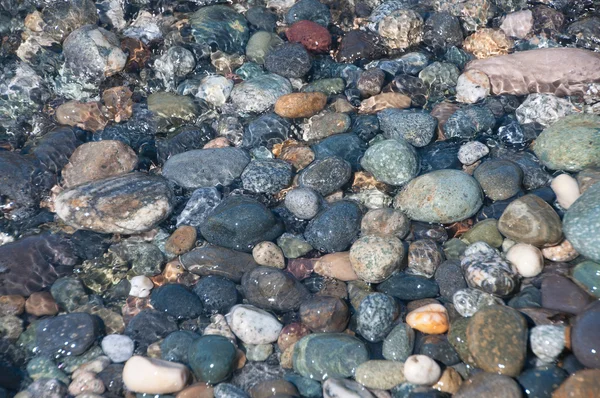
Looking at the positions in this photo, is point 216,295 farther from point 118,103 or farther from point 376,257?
point 118,103

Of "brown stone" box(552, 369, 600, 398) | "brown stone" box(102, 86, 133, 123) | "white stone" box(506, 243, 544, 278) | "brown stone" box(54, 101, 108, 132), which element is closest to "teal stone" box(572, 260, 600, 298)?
"white stone" box(506, 243, 544, 278)

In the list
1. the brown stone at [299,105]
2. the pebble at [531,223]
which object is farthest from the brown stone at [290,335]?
the brown stone at [299,105]

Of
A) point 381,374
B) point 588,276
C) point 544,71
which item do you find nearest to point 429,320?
point 381,374

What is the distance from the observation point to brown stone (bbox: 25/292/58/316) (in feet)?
16.7

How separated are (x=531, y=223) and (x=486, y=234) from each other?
420 mm

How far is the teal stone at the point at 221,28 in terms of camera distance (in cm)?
770

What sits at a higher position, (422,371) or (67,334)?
(422,371)

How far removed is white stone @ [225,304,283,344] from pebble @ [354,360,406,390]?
0.82 metres

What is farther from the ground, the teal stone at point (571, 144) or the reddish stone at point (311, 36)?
the reddish stone at point (311, 36)

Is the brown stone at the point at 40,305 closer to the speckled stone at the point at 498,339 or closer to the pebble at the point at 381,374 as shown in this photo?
the pebble at the point at 381,374

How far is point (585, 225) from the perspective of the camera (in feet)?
15.4

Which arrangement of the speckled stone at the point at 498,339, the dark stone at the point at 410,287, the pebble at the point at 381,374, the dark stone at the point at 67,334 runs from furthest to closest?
1. the dark stone at the point at 410,287
2. the dark stone at the point at 67,334
3. the pebble at the point at 381,374
4. the speckled stone at the point at 498,339

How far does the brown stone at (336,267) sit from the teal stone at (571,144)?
94.8 inches

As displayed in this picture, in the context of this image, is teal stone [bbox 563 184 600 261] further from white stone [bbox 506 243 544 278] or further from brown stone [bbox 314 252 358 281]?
brown stone [bbox 314 252 358 281]
